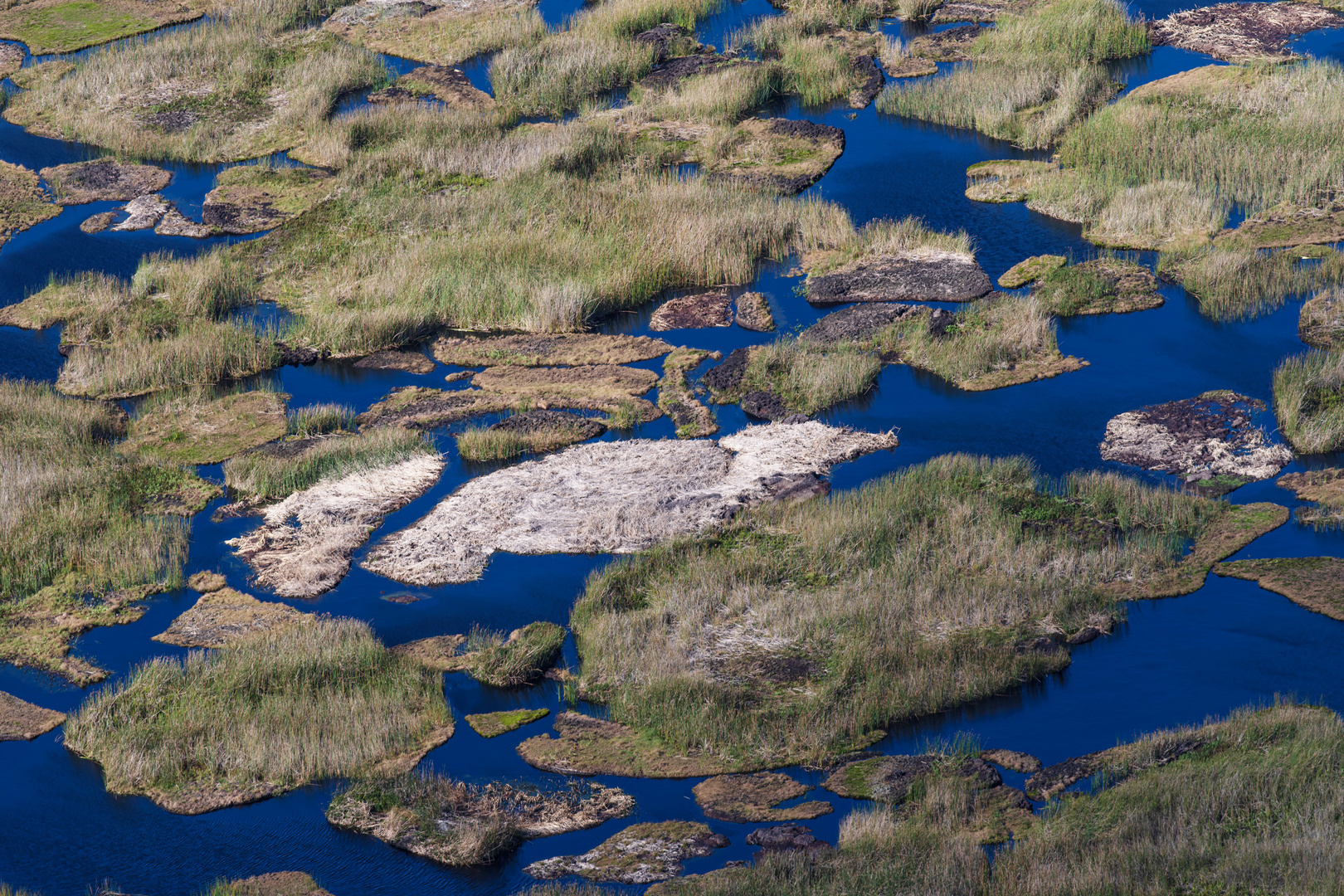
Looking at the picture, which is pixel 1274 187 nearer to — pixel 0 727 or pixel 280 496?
pixel 280 496

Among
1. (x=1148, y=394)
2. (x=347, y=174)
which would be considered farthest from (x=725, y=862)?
(x=347, y=174)

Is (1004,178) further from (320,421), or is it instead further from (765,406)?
(320,421)

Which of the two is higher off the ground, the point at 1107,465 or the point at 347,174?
the point at 347,174

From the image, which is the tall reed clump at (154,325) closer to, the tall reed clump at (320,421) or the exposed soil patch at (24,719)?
the tall reed clump at (320,421)

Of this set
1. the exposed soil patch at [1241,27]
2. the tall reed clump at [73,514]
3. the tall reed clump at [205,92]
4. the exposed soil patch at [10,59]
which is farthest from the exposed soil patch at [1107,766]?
the exposed soil patch at [10,59]

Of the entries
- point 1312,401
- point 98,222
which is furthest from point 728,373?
point 98,222

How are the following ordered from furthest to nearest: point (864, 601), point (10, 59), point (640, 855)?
1. point (10, 59)
2. point (864, 601)
3. point (640, 855)
